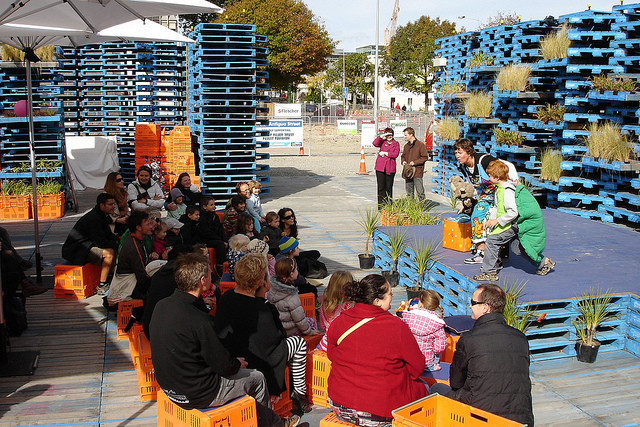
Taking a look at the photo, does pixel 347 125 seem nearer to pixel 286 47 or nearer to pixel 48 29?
pixel 286 47

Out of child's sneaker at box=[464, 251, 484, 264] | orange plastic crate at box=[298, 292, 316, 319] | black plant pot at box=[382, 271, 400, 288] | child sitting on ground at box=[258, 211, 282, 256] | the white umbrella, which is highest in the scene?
the white umbrella

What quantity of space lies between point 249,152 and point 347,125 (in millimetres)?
18090

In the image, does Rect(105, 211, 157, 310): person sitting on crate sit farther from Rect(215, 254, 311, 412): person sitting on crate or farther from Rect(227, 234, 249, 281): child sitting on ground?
Rect(215, 254, 311, 412): person sitting on crate

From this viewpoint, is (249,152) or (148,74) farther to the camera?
(148,74)

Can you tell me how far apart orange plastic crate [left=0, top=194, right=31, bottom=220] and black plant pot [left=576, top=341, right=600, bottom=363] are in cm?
1152

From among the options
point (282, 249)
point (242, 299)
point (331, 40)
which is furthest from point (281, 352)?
point (331, 40)

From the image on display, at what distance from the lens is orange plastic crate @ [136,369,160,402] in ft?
17.7

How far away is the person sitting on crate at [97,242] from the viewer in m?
8.31

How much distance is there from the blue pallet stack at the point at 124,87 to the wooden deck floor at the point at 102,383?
36.3 ft

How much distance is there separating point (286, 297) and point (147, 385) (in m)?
1.43

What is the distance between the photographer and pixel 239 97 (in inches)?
612

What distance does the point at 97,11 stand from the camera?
322 inches

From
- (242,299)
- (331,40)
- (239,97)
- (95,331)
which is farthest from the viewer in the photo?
(331,40)

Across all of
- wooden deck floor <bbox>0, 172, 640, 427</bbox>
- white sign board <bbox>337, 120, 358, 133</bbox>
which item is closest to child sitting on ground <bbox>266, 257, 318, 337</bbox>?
wooden deck floor <bbox>0, 172, 640, 427</bbox>
